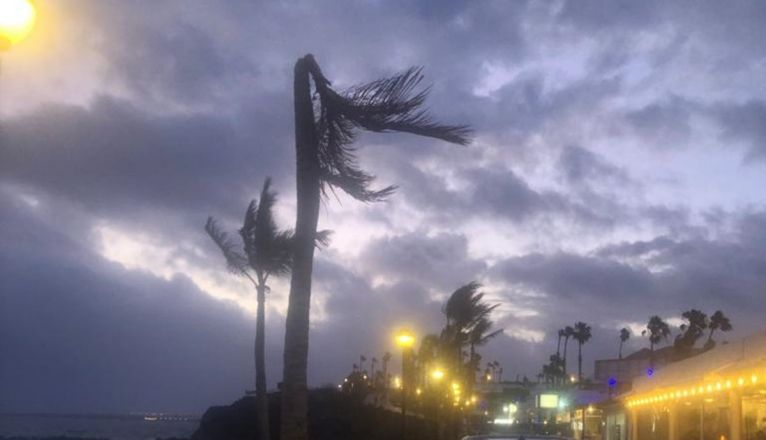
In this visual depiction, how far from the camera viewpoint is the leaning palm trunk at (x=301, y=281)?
11.9 meters

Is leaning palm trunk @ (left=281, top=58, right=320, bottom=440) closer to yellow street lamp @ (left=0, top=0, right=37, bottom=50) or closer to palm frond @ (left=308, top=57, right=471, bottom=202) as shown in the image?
palm frond @ (left=308, top=57, right=471, bottom=202)

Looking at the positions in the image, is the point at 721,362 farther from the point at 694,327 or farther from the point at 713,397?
the point at 694,327

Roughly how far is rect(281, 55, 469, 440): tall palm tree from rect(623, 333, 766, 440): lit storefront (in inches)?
425

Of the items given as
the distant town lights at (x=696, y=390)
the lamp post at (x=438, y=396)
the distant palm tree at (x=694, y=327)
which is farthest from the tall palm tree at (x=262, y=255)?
the distant palm tree at (x=694, y=327)

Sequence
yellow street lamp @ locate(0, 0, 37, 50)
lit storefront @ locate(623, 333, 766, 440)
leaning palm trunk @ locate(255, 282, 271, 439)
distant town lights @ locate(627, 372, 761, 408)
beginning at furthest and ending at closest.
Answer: leaning palm trunk @ locate(255, 282, 271, 439)
lit storefront @ locate(623, 333, 766, 440)
distant town lights @ locate(627, 372, 761, 408)
yellow street lamp @ locate(0, 0, 37, 50)

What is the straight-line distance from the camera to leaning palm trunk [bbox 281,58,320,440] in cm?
1190

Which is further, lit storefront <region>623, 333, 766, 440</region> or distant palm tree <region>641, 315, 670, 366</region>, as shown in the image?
distant palm tree <region>641, 315, 670, 366</region>

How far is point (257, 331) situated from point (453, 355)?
30138 millimetres

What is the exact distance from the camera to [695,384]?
82.6ft

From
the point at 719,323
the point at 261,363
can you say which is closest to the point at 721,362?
the point at 261,363

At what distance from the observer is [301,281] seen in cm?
1209

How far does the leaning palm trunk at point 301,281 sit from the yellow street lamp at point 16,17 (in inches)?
275

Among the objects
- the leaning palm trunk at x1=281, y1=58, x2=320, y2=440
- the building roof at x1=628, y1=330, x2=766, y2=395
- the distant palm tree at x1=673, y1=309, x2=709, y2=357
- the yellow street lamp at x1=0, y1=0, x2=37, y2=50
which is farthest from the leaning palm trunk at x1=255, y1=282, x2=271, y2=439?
the distant palm tree at x1=673, y1=309, x2=709, y2=357

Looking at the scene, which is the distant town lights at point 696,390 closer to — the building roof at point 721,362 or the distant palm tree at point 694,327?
the building roof at point 721,362
